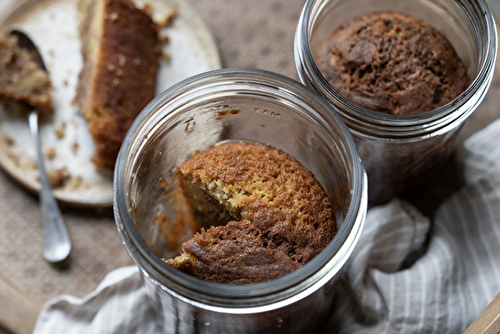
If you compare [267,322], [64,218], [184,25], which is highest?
[184,25]

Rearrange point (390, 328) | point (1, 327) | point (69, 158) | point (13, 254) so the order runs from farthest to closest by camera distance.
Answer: point (69, 158)
point (13, 254)
point (1, 327)
point (390, 328)

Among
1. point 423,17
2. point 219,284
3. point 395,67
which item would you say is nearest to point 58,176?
point 219,284

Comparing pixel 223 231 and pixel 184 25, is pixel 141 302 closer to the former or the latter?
pixel 223 231

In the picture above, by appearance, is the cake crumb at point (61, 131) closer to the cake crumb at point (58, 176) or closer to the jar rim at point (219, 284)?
the cake crumb at point (58, 176)

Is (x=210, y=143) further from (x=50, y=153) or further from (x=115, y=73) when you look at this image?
(x=50, y=153)

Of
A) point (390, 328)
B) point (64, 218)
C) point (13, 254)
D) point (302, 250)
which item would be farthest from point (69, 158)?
point (390, 328)

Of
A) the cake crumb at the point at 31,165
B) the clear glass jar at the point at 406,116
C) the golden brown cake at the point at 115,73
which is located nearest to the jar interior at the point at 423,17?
the clear glass jar at the point at 406,116

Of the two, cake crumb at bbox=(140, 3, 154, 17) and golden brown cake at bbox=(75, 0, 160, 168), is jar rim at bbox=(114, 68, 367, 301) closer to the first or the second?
golden brown cake at bbox=(75, 0, 160, 168)
